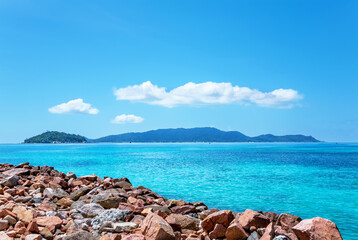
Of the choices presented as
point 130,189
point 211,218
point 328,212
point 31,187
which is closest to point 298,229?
point 211,218

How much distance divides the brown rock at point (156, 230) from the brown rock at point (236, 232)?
1475mm

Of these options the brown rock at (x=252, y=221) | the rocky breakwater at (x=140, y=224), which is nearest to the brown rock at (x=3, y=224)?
the rocky breakwater at (x=140, y=224)

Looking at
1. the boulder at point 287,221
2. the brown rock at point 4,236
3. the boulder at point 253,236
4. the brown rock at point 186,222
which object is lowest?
the brown rock at point 186,222

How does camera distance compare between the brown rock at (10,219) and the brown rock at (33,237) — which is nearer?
the brown rock at (33,237)

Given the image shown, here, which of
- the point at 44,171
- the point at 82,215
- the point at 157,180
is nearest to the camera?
the point at 82,215

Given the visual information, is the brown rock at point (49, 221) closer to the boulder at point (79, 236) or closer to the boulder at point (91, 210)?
the boulder at point (79, 236)

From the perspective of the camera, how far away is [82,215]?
33.0ft

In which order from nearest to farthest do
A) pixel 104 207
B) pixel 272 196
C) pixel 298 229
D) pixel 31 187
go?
pixel 298 229 < pixel 104 207 < pixel 31 187 < pixel 272 196

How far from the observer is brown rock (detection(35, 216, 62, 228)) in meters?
8.48

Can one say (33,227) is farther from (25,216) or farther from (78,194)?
(78,194)

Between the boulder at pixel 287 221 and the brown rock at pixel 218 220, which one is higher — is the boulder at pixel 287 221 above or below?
above

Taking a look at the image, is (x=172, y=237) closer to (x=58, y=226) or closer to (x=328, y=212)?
(x=58, y=226)

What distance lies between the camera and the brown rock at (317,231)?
21.2ft

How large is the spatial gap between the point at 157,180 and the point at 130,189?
713 inches
